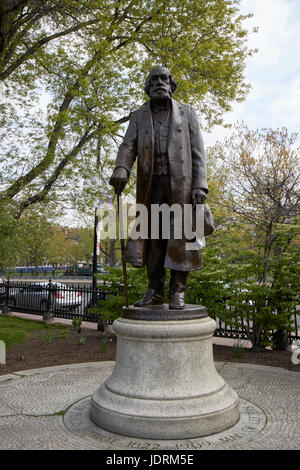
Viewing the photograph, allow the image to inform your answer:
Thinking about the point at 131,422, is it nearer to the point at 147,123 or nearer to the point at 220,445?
the point at 220,445

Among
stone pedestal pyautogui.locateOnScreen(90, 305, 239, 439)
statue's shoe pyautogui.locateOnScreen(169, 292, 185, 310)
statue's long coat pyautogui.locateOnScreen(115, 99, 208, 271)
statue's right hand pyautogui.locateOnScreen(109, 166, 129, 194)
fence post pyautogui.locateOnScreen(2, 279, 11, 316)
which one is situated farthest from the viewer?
fence post pyautogui.locateOnScreen(2, 279, 11, 316)

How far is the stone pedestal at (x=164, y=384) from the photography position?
3602 mm

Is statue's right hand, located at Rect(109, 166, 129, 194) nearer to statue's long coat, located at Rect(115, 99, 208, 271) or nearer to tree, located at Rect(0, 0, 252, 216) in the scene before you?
statue's long coat, located at Rect(115, 99, 208, 271)

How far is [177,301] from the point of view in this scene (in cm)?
441

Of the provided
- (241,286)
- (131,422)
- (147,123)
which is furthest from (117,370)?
(241,286)

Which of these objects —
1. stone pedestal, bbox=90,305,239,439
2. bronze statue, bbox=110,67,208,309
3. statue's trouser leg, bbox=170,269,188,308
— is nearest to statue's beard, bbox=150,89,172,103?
bronze statue, bbox=110,67,208,309

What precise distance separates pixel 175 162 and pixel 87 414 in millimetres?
3048

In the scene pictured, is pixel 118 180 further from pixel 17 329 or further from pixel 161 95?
pixel 17 329

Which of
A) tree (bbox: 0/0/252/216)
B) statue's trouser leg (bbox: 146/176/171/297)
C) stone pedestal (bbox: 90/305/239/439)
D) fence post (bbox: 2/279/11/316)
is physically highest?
tree (bbox: 0/0/252/216)

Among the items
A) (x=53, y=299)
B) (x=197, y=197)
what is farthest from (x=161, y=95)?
(x=53, y=299)

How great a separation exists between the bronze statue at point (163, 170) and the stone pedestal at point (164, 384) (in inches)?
17.6

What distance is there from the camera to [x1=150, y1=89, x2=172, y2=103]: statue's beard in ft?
15.1

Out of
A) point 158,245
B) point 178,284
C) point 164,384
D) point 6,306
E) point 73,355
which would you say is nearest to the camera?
point 164,384

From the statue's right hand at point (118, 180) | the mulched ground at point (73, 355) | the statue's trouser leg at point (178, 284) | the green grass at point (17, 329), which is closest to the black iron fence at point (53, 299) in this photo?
the green grass at point (17, 329)
